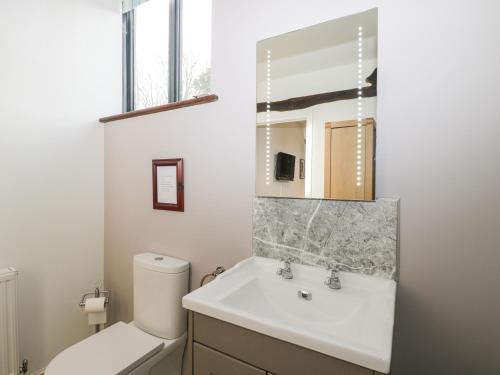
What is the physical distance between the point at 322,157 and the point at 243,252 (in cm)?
60

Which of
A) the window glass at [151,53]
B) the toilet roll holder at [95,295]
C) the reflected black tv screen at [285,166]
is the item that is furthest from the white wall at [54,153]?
the reflected black tv screen at [285,166]

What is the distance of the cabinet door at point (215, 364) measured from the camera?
0.78 metres

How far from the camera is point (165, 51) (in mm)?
1866

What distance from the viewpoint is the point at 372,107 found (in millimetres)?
1021

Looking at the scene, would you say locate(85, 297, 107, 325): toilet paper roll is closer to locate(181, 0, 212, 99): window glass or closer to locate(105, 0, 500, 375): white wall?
locate(181, 0, 212, 99): window glass

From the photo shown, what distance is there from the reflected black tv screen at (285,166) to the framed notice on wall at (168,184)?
593 millimetres

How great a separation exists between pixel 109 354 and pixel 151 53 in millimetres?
1885

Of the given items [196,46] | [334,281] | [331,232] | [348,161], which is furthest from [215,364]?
[196,46]

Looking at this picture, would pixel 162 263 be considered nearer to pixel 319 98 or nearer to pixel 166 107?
pixel 166 107

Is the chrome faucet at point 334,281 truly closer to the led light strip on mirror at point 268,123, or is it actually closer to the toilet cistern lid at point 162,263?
the led light strip on mirror at point 268,123

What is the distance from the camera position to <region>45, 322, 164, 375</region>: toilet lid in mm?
1116

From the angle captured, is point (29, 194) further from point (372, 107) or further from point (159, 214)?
point (372, 107)

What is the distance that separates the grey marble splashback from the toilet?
0.54 meters

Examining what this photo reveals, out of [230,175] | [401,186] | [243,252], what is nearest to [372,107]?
[401,186]
